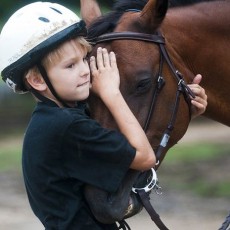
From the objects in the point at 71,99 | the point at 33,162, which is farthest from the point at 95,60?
the point at 33,162

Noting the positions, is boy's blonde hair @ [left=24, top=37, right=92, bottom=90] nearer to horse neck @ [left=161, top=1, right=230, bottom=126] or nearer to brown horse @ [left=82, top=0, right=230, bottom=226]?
brown horse @ [left=82, top=0, right=230, bottom=226]

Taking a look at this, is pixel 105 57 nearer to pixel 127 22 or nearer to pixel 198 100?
pixel 127 22

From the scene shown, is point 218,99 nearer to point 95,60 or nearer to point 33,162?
point 95,60

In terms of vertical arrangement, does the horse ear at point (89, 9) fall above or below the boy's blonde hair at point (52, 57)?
below

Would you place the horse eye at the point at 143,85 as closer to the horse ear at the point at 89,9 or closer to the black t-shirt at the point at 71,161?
the black t-shirt at the point at 71,161

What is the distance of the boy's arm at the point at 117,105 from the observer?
3072 mm

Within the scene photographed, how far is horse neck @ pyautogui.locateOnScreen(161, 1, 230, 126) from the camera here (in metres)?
3.55

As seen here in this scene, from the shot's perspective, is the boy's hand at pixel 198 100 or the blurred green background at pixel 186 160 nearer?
the boy's hand at pixel 198 100

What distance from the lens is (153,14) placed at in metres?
3.40

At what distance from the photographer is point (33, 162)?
3.08 m

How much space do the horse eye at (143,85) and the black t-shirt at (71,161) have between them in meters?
0.34

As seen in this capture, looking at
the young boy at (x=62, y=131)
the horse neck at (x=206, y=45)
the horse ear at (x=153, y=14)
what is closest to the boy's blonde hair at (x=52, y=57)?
the young boy at (x=62, y=131)

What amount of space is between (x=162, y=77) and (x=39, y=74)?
57 cm

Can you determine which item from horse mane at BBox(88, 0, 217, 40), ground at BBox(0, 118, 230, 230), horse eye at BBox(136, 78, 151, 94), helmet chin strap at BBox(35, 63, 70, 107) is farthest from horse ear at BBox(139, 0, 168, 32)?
ground at BBox(0, 118, 230, 230)
